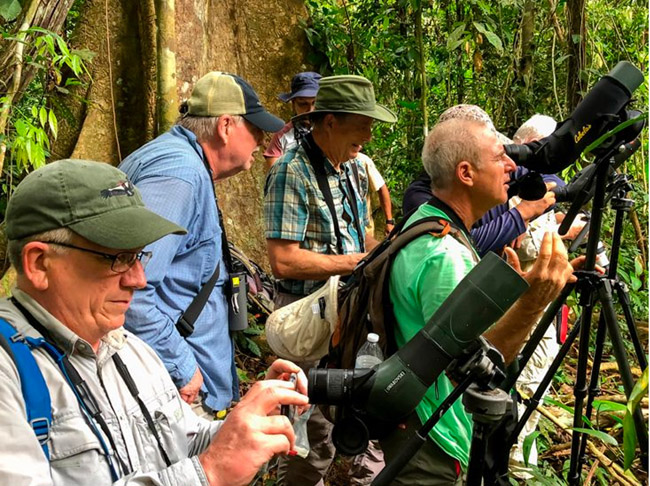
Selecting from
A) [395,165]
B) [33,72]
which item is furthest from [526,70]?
[33,72]

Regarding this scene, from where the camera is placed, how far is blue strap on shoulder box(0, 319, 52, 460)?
1255 millimetres

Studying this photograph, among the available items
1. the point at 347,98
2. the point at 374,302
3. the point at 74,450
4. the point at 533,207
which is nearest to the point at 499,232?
the point at 533,207

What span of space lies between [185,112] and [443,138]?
3.56 feet

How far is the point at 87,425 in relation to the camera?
1351mm

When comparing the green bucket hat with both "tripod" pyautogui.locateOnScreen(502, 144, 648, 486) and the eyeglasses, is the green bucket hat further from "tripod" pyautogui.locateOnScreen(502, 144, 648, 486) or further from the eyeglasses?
the eyeglasses

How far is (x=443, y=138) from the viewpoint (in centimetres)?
235

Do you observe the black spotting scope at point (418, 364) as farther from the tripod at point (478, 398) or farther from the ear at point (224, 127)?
the ear at point (224, 127)

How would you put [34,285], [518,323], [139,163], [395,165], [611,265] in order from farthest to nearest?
[395,165]
[611,265]
[139,163]
[518,323]
[34,285]

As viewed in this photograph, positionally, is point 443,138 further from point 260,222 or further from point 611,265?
point 260,222

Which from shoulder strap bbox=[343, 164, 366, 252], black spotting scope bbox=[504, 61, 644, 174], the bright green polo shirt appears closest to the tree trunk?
shoulder strap bbox=[343, 164, 366, 252]

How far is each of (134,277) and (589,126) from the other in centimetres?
164

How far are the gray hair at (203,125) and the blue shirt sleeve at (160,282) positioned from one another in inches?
14.2

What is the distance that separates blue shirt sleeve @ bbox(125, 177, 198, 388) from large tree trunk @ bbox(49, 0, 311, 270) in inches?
81.3

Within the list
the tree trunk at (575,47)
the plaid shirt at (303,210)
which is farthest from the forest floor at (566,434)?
the tree trunk at (575,47)
